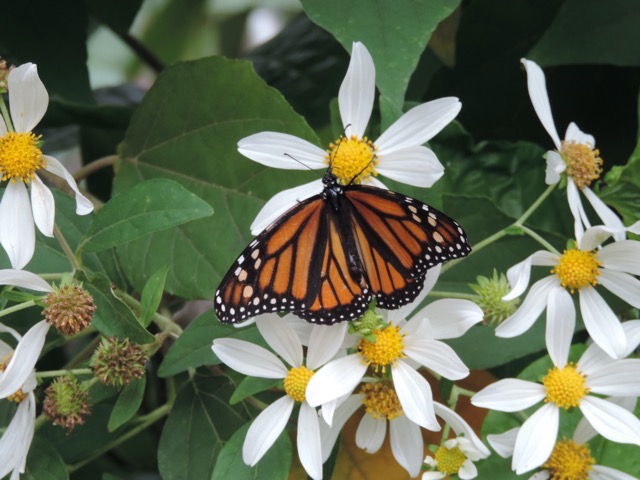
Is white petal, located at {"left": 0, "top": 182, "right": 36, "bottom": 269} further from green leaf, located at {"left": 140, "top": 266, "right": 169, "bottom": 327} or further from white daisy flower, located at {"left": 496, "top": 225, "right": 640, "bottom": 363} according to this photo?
white daisy flower, located at {"left": 496, "top": 225, "right": 640, "bottom": 363}

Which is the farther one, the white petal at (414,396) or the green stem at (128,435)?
the green stem at (128,435)

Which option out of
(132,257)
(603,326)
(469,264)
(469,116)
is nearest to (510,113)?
(469,116)

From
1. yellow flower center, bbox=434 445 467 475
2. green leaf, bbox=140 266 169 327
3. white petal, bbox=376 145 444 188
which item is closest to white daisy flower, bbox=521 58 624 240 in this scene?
white petal, bbox=376 145 444 188

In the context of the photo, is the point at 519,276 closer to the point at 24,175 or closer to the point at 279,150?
the point at 279,150

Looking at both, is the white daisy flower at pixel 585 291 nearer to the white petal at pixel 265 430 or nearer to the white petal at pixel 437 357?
the white petal at pixel 437 357

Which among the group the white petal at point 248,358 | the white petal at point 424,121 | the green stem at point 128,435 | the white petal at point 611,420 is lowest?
the green stem at point 128,435

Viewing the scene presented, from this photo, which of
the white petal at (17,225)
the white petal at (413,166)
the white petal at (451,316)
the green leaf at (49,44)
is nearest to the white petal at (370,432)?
the white petal at (451,316)
